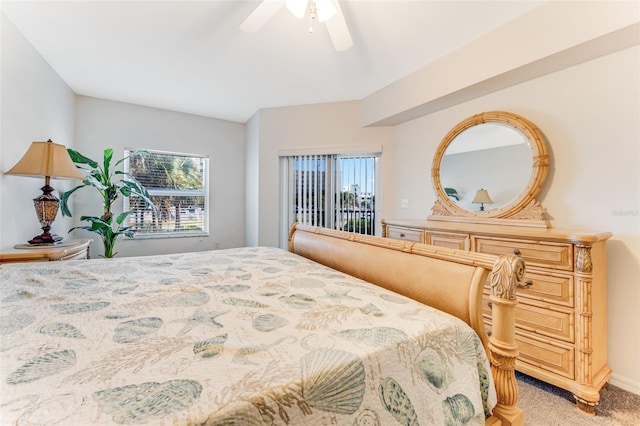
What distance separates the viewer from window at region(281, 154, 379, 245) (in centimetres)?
363

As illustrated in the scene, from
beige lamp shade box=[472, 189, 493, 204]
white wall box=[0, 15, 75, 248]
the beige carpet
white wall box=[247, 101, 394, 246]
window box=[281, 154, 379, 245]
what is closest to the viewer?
the beige carpet

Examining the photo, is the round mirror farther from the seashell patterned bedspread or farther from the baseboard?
the seashell patterned bedspread

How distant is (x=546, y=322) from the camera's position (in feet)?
5.53

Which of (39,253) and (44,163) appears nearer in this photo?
(39,253)

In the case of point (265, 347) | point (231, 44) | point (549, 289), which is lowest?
point (549, 289)

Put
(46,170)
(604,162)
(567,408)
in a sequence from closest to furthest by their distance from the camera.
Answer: (567,408) < (604,162) < (46,170)

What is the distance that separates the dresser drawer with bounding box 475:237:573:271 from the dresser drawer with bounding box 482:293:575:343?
271 mm

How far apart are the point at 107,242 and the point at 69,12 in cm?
224

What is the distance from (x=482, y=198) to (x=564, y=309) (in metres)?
1.07

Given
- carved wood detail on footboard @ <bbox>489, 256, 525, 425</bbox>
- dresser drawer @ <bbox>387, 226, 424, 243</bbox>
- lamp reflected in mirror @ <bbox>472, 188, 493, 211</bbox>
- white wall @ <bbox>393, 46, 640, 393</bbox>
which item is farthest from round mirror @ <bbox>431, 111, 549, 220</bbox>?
carved wood detail on footboard @ <bbox>489, 256, 525, 425</bbox>

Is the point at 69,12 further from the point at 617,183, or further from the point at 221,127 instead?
the point at 617,183

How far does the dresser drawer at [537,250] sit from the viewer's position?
63.5 inches

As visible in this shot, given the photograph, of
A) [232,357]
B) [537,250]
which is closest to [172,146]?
[232,357]

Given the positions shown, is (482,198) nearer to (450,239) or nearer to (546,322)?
(450,239)
